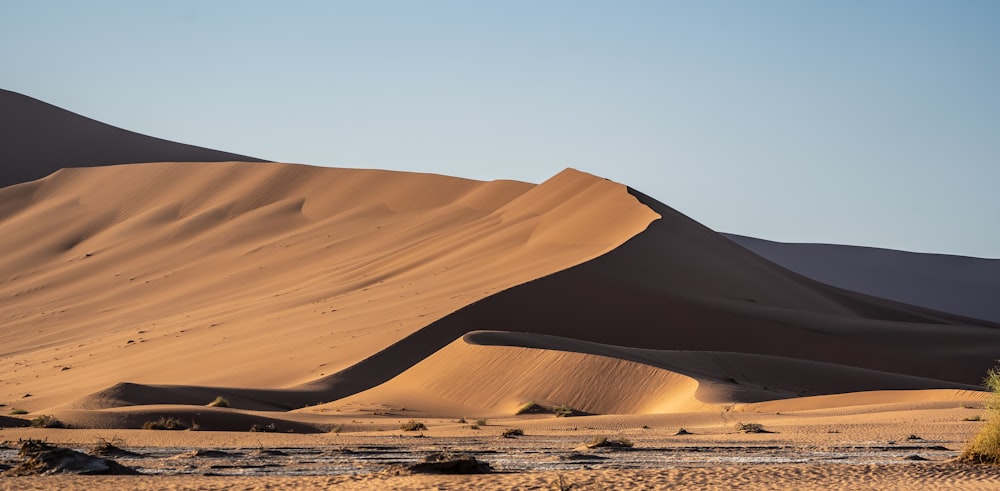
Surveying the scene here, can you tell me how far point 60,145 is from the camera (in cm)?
8444

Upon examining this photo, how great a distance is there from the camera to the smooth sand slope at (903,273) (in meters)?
121

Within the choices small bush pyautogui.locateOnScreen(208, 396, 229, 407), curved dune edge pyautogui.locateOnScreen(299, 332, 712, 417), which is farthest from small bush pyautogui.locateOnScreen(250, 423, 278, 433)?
small bush pyautogui.locateOnScreen(208, 396, 229, 407)

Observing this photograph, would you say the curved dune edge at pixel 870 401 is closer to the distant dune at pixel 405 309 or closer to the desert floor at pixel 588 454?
the distant dune at pixel 405 309

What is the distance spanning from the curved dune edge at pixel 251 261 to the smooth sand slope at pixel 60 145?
6168 mm

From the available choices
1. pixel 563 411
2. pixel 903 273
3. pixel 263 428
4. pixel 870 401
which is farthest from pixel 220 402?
pixel 903 273

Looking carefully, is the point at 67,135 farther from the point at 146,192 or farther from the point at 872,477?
the point at 872,477

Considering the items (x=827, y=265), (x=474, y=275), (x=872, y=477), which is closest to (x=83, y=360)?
(x=474, y=275)

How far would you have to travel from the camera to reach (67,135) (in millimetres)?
86312

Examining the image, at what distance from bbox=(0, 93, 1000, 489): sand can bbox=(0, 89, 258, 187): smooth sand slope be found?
7.44 feet

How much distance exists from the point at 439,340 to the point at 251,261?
21.1 m

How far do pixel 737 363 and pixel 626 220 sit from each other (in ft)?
59.3

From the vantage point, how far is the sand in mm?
17359

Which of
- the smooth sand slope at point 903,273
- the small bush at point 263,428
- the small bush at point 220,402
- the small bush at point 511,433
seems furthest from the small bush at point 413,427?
the smooth sand slope at point 903,273

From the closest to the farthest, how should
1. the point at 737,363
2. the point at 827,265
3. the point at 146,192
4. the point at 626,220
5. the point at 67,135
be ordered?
1. the point at 737,363
2. the point at 626,220
3. the point at 146,192
4. the point at 67,135
5. the point at 827,265
